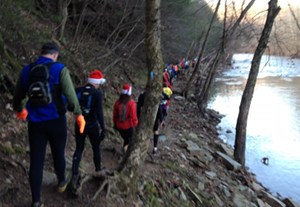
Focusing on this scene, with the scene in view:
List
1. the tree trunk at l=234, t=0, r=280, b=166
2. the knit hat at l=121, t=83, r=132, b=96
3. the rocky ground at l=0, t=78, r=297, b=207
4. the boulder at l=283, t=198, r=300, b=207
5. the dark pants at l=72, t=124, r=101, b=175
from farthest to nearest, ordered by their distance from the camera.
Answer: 1. the tree trunk at l=234, t=0, r=280, b=166
2. the boulder at l=283, t=198, r=300, b=207
3. the knit hat at l=121, t=83, r=132, b=96
4. the dark pants at l=72, t=124, r=101, b=175
5. the rocky ground at l=0, t=78, r=297, b=207

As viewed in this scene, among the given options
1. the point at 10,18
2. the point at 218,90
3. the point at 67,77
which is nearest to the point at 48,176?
the point at 67,77

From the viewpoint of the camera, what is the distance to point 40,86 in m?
3.83

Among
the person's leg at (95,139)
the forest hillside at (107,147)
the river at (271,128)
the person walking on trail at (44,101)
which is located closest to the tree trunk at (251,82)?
the river at (271,128)

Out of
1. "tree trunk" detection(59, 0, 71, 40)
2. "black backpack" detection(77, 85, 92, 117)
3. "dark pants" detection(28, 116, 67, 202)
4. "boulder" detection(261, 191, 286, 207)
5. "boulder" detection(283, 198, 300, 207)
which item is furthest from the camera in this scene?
"tree trunk" detection(59, 0, 71, 40)

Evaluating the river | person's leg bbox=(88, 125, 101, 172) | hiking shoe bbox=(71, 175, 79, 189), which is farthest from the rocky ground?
the river

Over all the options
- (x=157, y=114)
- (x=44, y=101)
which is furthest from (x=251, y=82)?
(x=44, y=101)

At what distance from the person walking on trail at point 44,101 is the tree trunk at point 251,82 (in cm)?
788

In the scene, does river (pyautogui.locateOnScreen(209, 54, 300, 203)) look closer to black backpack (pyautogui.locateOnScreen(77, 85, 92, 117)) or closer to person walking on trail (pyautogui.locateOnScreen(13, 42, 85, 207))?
black backpack (pyautogui.locateOnScreen(77, 85, 92, 117))

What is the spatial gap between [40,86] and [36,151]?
843 millimetres

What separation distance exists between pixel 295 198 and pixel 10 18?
9.88m

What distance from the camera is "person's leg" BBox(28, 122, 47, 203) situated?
4.07m

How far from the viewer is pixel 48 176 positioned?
17.7ft

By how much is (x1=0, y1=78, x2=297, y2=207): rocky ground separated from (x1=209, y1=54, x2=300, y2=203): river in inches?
69.9

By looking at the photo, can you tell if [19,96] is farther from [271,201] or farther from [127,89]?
[271,201]
